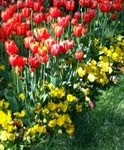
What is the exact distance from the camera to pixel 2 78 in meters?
4.79

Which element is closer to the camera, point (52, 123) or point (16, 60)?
point (16, 60)

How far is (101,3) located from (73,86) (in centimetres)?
A: 99

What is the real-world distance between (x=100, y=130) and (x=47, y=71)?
2.67 ft

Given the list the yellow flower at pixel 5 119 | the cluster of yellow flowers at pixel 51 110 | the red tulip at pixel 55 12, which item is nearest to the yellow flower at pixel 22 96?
the cluster of yellow flowers at pixel 51 110

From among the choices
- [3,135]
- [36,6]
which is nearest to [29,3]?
[36,6]

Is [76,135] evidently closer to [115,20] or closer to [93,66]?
[93,66]

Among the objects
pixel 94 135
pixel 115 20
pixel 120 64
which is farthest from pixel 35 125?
pixel 115 20

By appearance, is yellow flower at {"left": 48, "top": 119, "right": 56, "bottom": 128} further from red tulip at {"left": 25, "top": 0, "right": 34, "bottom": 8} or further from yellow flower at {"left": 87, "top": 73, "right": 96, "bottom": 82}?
red tulip at {"left": 25, "top": 0, "right": 34, "bottom": 8}

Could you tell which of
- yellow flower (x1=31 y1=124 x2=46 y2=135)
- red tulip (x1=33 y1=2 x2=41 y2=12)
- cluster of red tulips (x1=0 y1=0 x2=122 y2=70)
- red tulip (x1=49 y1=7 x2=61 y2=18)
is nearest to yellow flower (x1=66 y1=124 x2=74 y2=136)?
yellow flower (x1=31 y1=124 x2=46 y2=135)

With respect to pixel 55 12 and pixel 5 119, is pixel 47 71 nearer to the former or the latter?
pixel 55 12

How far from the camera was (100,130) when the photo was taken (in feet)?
15.0

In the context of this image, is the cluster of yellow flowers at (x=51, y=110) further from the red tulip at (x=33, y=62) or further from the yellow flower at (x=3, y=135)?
the red tulip at (x=33, y=62)

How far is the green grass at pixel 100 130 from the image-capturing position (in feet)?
14.3

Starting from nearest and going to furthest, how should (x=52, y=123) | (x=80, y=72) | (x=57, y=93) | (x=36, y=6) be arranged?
(x=52, y=123), (x=57, y=93), (x=36, y=6), (x=80, y=72)
